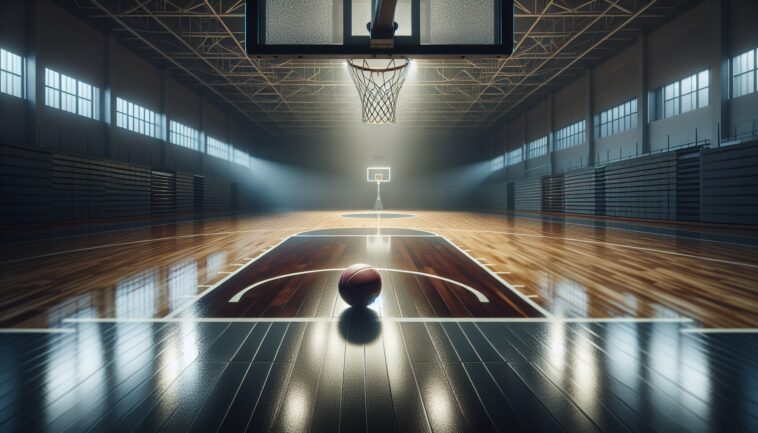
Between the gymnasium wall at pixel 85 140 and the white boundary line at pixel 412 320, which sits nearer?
the white boundary line at pixel 412 320

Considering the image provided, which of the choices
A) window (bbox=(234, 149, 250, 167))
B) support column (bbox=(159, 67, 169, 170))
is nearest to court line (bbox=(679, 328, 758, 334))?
support column (bbox=(159, 67, 169, 170))

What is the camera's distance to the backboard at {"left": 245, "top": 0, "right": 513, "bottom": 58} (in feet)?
14.1

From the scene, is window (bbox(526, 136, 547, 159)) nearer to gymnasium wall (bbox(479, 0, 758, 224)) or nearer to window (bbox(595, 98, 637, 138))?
gymnasium wall (bbox(479, 0, 758, 224))

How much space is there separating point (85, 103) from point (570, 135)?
18.6m

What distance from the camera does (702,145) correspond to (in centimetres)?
1048

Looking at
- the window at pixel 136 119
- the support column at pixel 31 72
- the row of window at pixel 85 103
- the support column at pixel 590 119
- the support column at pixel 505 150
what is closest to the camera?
the row of window at pixel 85 103

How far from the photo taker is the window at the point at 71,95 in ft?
34.8

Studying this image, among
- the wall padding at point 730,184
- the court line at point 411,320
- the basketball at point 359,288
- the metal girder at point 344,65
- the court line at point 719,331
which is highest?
the metal girder at point 344,65

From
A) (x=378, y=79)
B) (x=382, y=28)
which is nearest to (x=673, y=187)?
(x=378, y=79)

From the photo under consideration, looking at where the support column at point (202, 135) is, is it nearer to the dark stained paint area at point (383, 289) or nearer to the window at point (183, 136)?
the window at point (183, 136)

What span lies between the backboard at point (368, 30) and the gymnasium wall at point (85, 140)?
8.62 m

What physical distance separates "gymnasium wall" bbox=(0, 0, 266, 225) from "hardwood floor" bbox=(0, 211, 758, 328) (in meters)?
3.49

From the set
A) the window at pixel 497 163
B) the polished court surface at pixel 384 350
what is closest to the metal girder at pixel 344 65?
the window at pixel 497 163

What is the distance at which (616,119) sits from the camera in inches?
569
